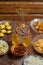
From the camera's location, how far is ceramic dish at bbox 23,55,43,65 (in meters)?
1.23

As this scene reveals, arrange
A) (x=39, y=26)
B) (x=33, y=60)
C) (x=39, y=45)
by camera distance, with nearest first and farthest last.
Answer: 1. (x=33, y=60)
2. (x=39, y=45)
3. (x=39, y=26)

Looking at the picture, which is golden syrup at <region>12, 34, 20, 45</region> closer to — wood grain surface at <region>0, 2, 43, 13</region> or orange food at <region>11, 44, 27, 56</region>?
orange food at <region>11, 44, 27, 56</region>

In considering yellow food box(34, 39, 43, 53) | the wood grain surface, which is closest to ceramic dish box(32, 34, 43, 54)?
yellow food box(34, 39, 43, 53)

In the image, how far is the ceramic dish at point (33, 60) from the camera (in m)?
1.23

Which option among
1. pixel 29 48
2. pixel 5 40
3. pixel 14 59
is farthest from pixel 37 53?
pixel 5 40

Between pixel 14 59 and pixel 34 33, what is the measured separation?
1.19 feet

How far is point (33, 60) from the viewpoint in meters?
1.25

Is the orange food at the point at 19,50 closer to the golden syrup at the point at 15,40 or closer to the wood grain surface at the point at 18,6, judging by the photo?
the golden syrup at the point at 15,40

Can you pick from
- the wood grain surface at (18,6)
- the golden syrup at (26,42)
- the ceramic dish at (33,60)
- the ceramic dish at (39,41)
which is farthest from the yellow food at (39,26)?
the wood grain surface at (18,6)

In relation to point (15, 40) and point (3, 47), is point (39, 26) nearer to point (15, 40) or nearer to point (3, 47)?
point (15, 40)

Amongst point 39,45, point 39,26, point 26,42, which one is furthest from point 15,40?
point 39,26

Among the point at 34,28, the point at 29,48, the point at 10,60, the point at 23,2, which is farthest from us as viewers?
the point at 23,2

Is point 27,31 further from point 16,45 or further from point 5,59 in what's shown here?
point 5,59

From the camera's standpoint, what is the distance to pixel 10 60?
4.14 ft
